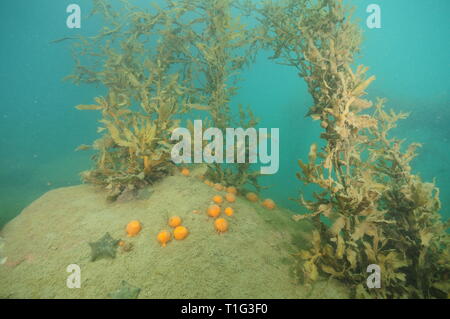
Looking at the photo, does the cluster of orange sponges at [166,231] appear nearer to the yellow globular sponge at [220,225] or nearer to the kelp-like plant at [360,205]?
the yellow globular sponge at [220,225]

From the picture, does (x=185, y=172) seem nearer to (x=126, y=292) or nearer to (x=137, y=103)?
(x=137, y=103)

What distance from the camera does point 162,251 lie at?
2959mm

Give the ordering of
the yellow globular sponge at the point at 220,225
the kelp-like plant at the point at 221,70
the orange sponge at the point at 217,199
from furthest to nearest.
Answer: the kelp-like plant at the point at 221,70 → the orange sponge at the point at 217,199 → the yellow globular sponge at the point at 220,225

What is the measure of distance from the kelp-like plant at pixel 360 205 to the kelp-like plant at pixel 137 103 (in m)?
2.75

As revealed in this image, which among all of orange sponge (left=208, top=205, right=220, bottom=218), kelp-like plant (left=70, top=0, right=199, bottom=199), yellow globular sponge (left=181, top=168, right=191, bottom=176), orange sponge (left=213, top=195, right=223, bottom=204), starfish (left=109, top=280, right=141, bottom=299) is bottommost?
starfish (left=109, top=280, right=141, bottom=299)

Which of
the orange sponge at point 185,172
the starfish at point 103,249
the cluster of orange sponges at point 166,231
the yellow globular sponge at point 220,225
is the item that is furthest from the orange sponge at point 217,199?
the starfish at point 103,249

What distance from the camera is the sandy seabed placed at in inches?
103

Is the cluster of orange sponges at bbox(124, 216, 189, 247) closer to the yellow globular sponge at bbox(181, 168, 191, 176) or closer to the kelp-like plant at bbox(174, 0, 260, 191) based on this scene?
the yellow globular sponge at bbox(181, 168, 191, 176)

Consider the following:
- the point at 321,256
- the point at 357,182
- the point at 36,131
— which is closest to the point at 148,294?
the point at 321,256

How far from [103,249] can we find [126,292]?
790 millimetres

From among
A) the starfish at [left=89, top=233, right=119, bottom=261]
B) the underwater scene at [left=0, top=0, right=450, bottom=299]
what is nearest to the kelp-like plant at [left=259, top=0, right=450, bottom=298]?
the underwater scene at [left=0, top=0, right=450, bottom=299]

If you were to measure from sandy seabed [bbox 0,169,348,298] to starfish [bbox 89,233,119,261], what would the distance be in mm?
73

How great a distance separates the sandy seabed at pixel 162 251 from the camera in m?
2.62
